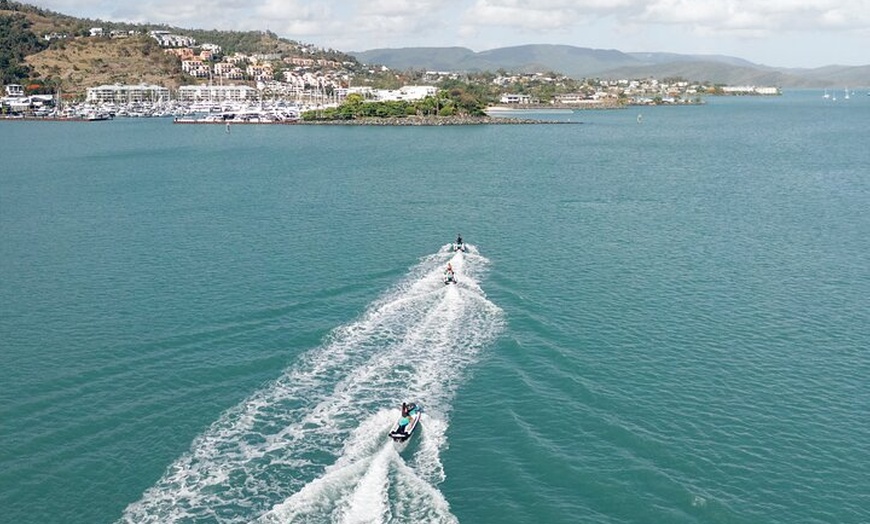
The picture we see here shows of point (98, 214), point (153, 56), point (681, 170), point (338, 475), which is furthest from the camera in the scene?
point (153, 56)

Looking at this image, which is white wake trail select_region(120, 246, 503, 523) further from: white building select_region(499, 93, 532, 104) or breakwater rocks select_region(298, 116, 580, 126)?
white building select_region(499, 93, 532, 104)

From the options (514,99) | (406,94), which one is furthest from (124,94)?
(514,99)

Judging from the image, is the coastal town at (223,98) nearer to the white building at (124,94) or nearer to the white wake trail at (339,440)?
the white building at (124,94)

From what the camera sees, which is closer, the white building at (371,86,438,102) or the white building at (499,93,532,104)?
the white building at (371,86,438,102)

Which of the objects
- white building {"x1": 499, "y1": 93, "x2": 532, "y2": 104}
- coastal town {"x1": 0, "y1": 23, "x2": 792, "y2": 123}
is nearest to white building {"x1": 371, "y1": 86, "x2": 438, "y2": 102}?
coastal town {"x1": 0, "y1": 23, "x2": 792, "y2": 123}

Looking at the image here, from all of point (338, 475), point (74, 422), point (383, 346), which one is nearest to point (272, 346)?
point (383, 346)

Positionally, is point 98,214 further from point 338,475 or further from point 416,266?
point 338,475
